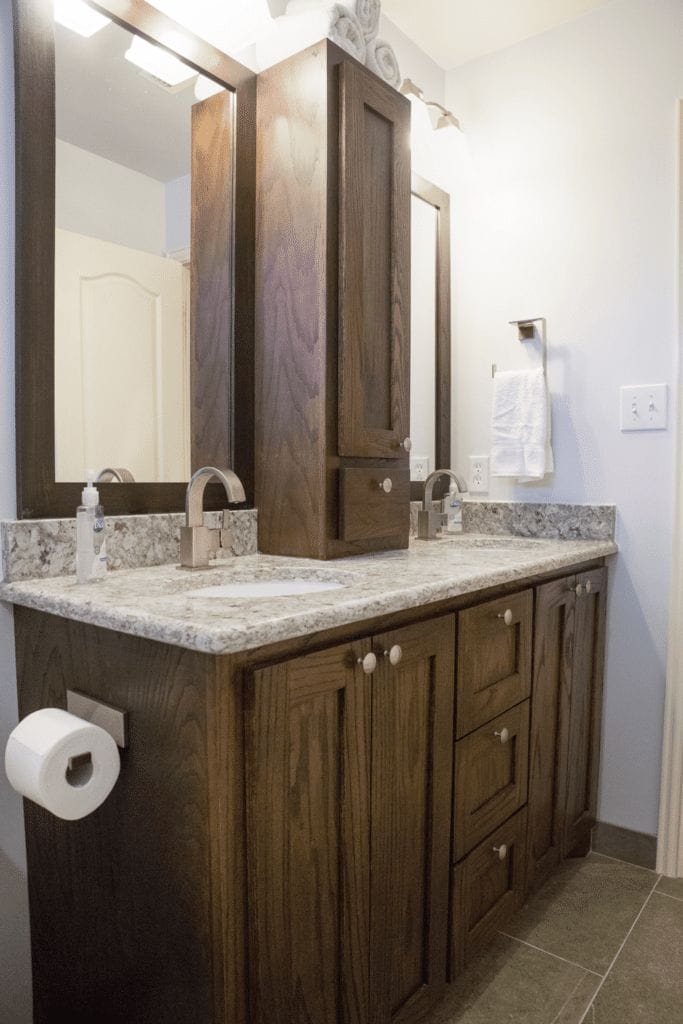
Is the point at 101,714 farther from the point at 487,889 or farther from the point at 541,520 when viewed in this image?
the point at 541,520

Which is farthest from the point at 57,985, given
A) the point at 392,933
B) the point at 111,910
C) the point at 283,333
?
the point at 283,333

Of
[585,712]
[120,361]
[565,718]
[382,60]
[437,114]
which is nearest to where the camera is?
[120,361]

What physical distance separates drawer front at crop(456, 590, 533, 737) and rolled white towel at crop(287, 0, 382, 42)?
4.15ft

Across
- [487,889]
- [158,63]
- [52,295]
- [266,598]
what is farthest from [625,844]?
[158,63]

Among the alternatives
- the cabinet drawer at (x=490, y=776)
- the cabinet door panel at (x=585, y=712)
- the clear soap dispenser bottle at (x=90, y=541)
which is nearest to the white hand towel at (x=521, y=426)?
the cabinet door panel at (x=585, y=712)

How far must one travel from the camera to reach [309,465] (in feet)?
4.42

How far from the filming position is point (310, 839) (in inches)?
33.3

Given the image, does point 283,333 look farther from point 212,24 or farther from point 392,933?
point 392,933

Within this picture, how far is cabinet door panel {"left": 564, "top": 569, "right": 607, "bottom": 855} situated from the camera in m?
1.60

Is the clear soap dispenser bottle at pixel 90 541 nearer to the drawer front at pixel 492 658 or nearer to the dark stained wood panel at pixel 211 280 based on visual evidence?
the dark stained wood panel at pixel 211 280

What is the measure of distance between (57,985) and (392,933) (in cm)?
54

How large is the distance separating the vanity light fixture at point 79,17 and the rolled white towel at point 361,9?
0.46 meters

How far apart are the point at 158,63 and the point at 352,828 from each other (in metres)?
1.43

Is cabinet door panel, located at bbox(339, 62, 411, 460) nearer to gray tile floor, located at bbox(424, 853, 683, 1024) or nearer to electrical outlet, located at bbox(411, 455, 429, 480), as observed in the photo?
electrical outlet, located at bbox(411, 455, 429, 480)
